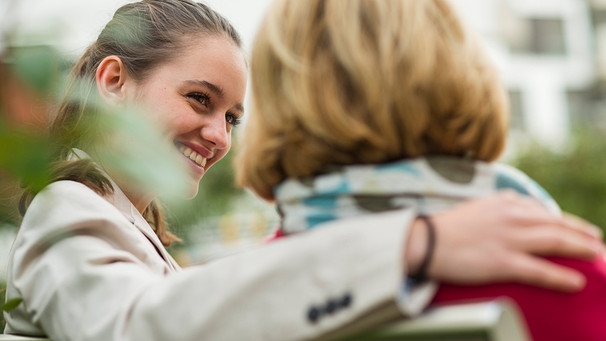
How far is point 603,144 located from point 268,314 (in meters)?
23.6

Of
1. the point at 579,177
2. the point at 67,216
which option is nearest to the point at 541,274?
the point at 67,216

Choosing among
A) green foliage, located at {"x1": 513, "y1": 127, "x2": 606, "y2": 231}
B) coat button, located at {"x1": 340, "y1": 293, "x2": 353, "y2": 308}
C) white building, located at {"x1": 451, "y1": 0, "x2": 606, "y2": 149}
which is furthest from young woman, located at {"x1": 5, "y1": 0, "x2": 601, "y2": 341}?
white building, located at {"x1": 451, "y1": 0, "x2": 606, "y2": 149}

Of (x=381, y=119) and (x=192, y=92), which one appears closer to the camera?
(x=381, y=119)

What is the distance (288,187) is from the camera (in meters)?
1.25

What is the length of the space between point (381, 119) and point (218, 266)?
0.90 ft

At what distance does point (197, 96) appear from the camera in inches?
84.1

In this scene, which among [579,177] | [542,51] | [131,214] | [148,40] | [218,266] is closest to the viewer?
[218,266]

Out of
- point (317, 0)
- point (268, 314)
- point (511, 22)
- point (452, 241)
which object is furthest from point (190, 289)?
point (511, 22)

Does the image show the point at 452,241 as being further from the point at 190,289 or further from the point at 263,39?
the point at 263,39

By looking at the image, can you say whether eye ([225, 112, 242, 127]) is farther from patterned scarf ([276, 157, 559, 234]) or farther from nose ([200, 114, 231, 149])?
patterned scarf ([276, 157, 559, 234])

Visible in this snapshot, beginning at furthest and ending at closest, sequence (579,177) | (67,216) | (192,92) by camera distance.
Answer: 1. (579,177)
2. (192,92)
3. (67,216)

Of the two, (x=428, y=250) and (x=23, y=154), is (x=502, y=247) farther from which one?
(x=23, y=154)

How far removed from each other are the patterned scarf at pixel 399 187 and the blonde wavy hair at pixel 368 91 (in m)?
0.03

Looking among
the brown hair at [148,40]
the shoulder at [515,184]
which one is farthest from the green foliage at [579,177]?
the shoulder at [515,184]
